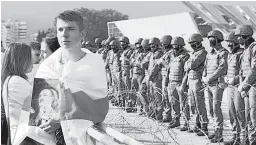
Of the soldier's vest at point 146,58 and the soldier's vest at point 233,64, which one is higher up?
the soldier's vest at point 233,64

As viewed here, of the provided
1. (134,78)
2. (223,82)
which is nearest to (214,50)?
(223,82)

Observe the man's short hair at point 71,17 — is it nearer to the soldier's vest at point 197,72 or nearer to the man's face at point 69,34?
the man's face at point 69,34

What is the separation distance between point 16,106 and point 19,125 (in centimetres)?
20

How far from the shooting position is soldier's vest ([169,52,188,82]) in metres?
7.84

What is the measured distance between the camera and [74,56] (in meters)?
2.30

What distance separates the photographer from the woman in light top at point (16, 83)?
8.43ft

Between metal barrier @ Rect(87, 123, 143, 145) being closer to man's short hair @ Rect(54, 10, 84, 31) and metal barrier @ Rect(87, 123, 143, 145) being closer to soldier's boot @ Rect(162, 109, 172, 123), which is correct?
man's short hair @ Rect(54, 10, 84, 31)

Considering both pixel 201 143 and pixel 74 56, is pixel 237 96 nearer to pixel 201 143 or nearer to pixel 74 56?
pixel 201 143

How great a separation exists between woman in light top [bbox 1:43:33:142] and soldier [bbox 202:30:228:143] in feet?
13.8

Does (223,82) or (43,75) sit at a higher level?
(43,75)

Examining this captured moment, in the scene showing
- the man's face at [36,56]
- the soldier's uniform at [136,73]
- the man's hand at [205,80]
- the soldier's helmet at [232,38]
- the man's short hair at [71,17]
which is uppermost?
the man's short hair at [71,17]

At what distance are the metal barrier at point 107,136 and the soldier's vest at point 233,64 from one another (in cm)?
437

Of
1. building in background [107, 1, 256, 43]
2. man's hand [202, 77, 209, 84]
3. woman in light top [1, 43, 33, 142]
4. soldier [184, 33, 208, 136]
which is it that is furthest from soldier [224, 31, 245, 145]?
building in background [107, 1, 256, 43]

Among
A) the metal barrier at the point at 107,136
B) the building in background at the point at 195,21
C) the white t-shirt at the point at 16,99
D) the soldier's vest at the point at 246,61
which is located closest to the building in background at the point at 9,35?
the white t-shirt at the point at 16,99
